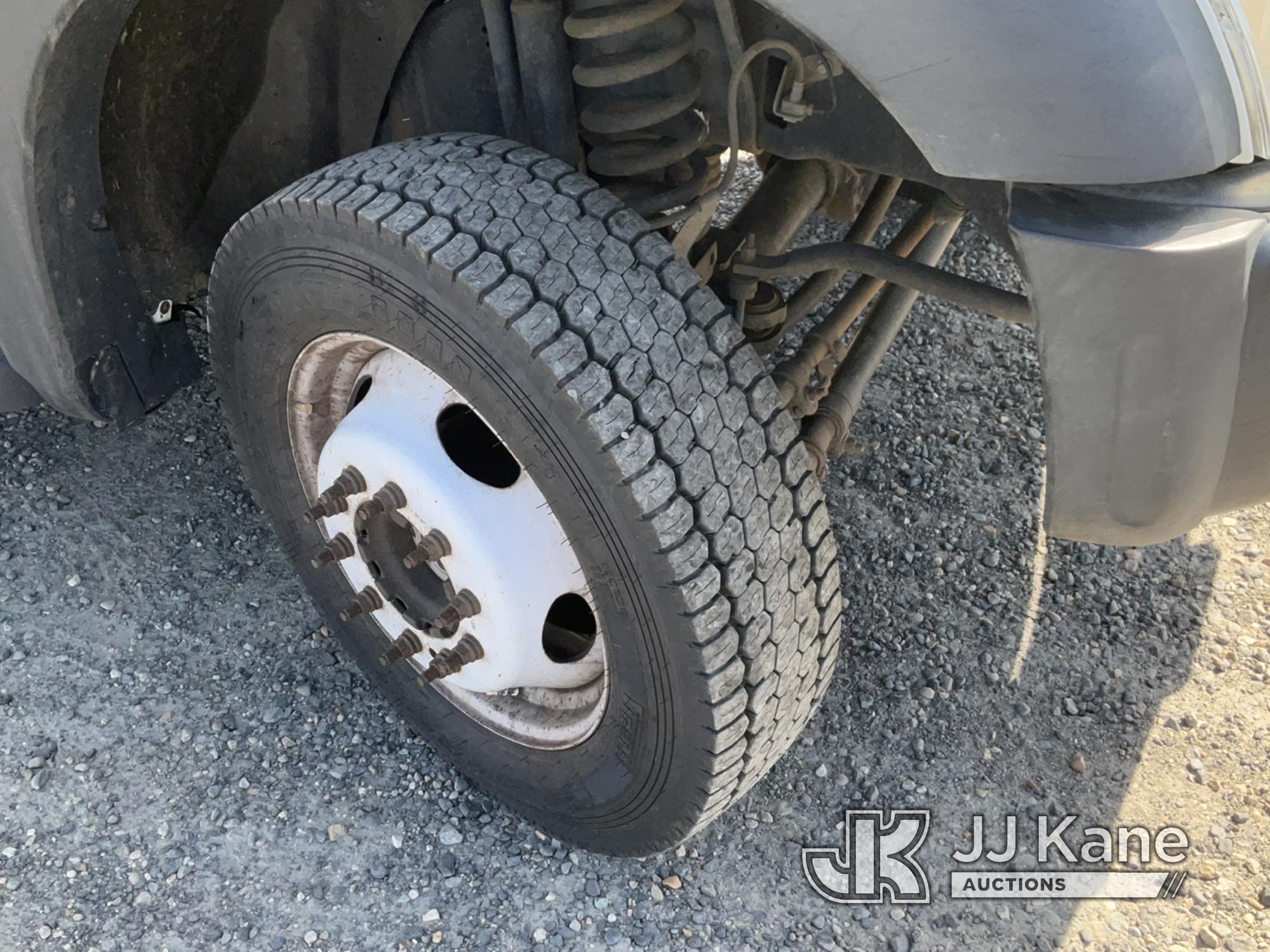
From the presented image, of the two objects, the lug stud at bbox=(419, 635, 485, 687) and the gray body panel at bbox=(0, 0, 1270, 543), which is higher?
the gray body panel at bbox=(0, 0, 1270, 543)

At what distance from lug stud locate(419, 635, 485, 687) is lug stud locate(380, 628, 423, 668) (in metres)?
0.06

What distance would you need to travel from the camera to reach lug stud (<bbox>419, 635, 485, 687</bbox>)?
1942 millimetres

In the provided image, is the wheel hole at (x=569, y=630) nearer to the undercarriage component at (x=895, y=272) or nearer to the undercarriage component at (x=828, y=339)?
the undercarriage component at (x=828, y=339)

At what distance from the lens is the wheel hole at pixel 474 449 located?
75.7 inches

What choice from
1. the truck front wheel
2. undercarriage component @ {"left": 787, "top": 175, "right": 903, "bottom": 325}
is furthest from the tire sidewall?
undercarriage component @ {"left": 787, "top": 175, "right": 903, "bottom": 325}

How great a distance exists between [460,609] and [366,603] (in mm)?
295

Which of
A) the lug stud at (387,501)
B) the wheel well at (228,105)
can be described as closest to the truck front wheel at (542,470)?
the lug stud at (387,501)

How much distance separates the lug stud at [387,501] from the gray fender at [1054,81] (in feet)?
3.36

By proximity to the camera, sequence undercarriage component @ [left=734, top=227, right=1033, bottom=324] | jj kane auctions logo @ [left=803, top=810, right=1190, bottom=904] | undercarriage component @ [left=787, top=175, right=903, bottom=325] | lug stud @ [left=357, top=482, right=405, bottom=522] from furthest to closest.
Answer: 1. undercarriage component @ [left=787, top=175, right=903, bottom=325]
2. jj kane auctions logo @ [left=803, top=810, right=1190, bottom=904]
3. lug stud @ [left=357, top=482, right=405, bottom=522]
4. undercarriage component @ [left=734, top=227, right=1033, bottom=324]

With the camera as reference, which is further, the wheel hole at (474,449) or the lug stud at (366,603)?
the lug stud at (366,603)

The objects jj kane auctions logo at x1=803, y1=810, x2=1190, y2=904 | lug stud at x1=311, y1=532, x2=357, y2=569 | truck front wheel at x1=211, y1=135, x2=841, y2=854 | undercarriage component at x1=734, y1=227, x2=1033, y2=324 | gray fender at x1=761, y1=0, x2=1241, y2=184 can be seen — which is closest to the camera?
gray fender at x1=761, y1=0, x2=1241, y2=184

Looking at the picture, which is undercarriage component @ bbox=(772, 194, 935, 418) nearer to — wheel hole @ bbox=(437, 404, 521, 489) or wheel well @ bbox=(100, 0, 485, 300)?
wheel hole @ bbox=(437, 404, 521, 489)

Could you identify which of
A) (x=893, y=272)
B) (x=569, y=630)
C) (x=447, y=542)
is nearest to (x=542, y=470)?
(x=447, y=542)

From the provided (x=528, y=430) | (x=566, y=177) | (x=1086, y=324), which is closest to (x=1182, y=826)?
(x=1086, y=324)
